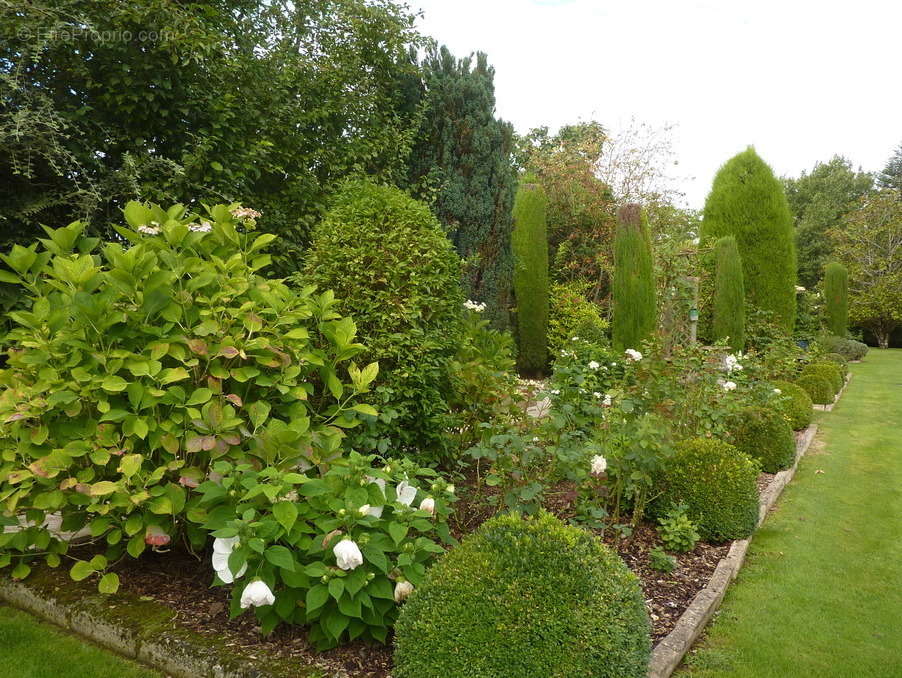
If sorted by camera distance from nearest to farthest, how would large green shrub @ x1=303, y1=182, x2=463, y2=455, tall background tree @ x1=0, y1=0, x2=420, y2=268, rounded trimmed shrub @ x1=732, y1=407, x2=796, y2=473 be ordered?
large green shrub @ x1=303, y1=182, x2=463, y2=455
tall background tree @ x1=0, y1=0, x2=420, y2=268
rounded trimmed shrub @ x1=732, y1=407, x2=796, y2=473

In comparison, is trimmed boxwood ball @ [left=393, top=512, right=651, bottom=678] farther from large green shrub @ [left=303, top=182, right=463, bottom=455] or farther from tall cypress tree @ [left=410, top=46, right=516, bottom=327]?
tall cypress tree @ [left=410, top=46, right=516, bottom=327]

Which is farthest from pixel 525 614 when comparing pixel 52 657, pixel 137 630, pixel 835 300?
pixel 835 300

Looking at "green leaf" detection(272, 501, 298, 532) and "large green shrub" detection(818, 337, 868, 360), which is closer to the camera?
"green leaf" detection(272, 501, 298, 532)

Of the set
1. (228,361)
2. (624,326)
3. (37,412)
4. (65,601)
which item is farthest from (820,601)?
(624,326)

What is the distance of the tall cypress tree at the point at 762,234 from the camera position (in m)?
12.3

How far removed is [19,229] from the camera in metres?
4.25

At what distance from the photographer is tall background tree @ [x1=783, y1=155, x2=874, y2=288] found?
27922 mm

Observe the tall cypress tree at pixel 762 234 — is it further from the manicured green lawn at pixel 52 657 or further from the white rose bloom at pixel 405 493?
the manicured green lawn at pixel 52 657

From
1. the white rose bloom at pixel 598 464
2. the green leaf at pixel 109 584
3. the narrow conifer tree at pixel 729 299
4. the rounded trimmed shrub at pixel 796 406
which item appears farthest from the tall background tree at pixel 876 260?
the green leaf at pixel 109 584

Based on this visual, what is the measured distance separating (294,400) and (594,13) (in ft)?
11.3

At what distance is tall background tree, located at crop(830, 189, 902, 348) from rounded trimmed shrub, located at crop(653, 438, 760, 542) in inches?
991

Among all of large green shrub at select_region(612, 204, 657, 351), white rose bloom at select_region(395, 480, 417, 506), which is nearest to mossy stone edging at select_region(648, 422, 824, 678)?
white rose bloom at select_region(395, 480, 417, 506)

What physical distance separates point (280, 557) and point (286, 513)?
15cm

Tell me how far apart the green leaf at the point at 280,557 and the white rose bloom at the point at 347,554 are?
0.18 meters
